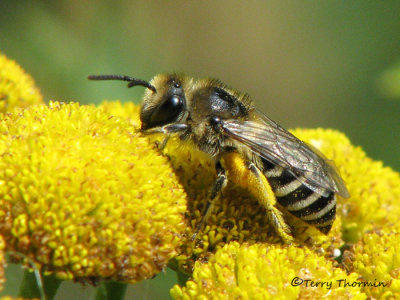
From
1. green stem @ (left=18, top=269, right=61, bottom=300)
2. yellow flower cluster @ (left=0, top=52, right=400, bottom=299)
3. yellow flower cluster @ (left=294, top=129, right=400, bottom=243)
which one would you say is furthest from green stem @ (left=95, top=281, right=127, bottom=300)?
yellow flower cluster @ (left=294, top=129, right=400, bottom=243)

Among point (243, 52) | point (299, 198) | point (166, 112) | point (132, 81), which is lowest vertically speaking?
point (299, 198)

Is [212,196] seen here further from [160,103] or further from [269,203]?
[160,103]

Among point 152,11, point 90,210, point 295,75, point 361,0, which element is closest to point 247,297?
point 90,210

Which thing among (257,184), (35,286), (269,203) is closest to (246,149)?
(257,184)

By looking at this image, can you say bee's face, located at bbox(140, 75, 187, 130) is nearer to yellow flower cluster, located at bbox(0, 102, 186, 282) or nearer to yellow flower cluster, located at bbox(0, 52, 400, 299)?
yellow flower cluster, located at bbox(0, 52, 400, 299)

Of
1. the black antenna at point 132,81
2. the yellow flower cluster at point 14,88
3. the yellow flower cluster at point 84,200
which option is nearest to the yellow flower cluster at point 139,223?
the yellow flower cluster at point 84,200

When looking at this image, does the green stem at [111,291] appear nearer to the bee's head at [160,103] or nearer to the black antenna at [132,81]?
the bee's head at [160,103]
